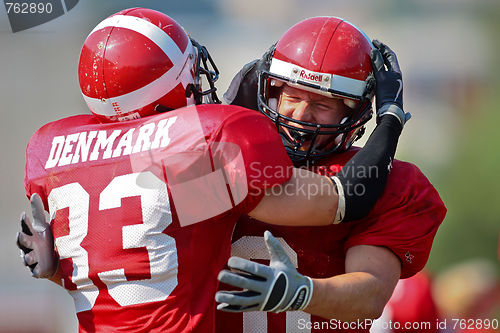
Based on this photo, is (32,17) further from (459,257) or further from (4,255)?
(459,257)

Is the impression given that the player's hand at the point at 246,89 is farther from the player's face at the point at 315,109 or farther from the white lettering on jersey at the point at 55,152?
the white lettering on jersey at the point at 55,152

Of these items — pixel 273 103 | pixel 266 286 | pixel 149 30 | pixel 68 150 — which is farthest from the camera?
pixel 273 103

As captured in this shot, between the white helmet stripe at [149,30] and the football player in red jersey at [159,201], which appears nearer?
the football player in red jersey at [159,201]

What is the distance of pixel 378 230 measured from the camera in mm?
2469

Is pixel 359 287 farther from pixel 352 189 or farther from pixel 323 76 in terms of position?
pixel 323 76

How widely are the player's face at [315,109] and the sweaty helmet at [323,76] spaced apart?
2 centimetres

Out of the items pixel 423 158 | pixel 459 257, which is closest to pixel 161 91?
pixel 459 257

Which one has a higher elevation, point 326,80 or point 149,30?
point 149,30

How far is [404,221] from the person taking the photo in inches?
98.0

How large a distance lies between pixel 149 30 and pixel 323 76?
676 mm

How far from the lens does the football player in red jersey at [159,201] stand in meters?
2.17

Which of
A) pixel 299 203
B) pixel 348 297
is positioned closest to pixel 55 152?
pixel 299 203

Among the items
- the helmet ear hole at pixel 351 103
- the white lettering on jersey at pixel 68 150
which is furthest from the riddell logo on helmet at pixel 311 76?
the white lettering on jersey at pixel 68 150

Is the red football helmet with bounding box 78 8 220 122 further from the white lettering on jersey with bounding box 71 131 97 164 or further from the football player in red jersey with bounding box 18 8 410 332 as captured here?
the white lettering on jersey with bounding box 71 131 97 164
